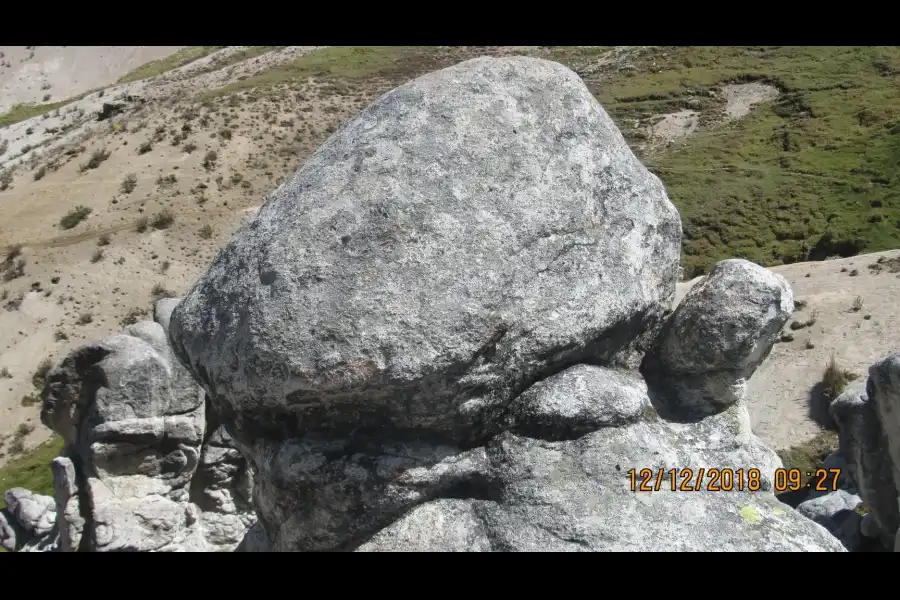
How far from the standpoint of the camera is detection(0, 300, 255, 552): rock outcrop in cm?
669

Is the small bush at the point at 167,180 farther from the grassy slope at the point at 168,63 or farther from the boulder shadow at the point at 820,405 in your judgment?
the grassy slope at the point at 168,63

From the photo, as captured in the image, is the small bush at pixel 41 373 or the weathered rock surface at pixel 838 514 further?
the small bush at pixel 41 373

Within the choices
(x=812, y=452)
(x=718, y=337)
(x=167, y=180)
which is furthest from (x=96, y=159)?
(x=718, y=337)

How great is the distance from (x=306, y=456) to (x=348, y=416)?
325 mm

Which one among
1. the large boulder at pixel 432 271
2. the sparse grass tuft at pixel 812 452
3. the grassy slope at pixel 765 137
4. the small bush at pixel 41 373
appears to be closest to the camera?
the large boulder at pixel 432 271

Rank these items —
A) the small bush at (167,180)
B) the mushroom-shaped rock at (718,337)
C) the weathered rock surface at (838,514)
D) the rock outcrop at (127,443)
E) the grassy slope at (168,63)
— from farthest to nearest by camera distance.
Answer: the grassy slope at (168,63), the small bush at (167,180), the rock outcrop at (127,443), the weathered rock surface at (838,514), the mushroom-shaped rock at (718,337)

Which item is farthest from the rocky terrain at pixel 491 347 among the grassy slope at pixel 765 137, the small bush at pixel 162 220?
the small bush at pixel 162 220

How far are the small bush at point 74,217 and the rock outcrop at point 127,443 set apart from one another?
19.0 m

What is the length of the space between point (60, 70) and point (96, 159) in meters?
32.1

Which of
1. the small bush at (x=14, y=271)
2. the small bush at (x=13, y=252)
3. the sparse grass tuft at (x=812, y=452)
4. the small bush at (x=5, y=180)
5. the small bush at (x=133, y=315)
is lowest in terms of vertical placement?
the small bush at (x=133, y=315)

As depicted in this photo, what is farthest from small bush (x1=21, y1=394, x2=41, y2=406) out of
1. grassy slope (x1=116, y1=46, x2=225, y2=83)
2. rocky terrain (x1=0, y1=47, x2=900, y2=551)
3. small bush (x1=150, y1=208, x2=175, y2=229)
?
grassy slope (x1=116, y1=46, x2=225, y2=83)

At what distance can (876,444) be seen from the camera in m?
5.63

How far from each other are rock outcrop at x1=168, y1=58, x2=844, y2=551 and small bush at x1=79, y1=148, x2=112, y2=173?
2560 cm
